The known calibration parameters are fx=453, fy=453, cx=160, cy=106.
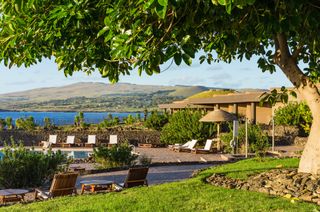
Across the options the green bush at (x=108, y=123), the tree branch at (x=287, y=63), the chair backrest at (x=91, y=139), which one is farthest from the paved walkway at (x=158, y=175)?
the green bush at (x=108, y=123)

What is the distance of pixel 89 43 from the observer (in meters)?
6.52

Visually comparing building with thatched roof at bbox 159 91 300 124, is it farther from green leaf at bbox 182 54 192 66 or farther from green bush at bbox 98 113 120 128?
green leaf at bbox 182 54 192 66

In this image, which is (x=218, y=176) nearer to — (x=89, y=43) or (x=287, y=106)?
(x=89, y=43)

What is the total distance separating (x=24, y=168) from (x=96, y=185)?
2.81 metres

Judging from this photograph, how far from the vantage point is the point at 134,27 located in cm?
455

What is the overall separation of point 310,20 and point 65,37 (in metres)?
3.15

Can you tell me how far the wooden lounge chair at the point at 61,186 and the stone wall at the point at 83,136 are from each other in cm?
2133

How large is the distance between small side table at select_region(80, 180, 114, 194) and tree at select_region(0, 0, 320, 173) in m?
3.98

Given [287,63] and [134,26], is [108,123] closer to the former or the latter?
[287,63]

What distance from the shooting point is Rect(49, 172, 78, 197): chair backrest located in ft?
33.4

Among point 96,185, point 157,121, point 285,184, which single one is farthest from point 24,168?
point 157,121

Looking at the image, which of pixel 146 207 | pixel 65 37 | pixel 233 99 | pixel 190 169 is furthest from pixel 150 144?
pixel 65 37

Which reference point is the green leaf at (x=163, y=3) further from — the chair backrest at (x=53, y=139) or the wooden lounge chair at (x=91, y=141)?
the chair backrest at (x=53, y=139)

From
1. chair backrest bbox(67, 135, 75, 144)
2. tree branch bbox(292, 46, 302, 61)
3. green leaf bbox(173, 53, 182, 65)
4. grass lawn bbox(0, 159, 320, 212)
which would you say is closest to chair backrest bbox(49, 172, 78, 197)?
grass lawn bbox(0, 159, 320, 212)
